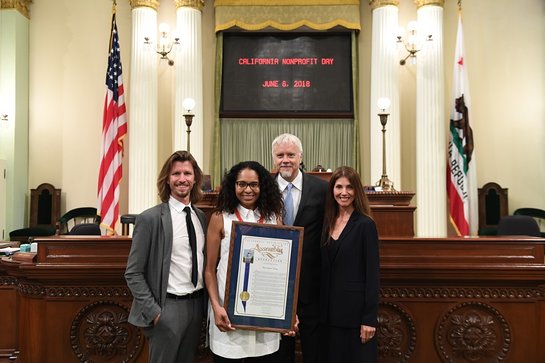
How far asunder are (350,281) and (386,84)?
7822 millimetres

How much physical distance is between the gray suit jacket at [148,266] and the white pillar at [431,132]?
792cm

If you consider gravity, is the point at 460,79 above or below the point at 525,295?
above

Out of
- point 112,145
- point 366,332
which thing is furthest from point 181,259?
point 112,145

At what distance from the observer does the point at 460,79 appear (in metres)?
9.57

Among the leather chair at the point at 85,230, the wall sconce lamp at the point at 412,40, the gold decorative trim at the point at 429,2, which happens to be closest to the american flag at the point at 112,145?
the leather chair at the point at 85,230

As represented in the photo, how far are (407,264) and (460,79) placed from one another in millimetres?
6897

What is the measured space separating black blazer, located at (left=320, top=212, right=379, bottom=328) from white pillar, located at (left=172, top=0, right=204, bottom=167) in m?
7.64

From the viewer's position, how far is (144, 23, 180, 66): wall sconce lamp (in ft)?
33.1

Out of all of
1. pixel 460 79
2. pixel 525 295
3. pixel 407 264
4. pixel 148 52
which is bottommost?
pixel 525 295

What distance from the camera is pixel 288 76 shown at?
35.2 feet

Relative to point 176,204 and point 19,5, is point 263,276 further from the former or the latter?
point 19,5

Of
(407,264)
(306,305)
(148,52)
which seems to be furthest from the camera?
(148,52)

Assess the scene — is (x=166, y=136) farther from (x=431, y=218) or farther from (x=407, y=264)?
(x=407, y=264)

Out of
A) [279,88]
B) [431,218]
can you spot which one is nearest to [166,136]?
[279,88]
